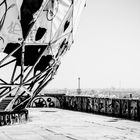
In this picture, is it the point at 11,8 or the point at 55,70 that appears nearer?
the point at 11,8

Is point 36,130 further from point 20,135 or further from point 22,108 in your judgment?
point 22,108

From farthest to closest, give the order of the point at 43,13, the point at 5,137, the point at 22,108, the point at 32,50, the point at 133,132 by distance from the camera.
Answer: the point at 22,108 < the point at 32,50 < the point at 43,13 < the point at 133,132 < the point at 5,137

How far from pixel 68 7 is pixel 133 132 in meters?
6.93

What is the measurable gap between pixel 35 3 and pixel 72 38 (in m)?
3.41

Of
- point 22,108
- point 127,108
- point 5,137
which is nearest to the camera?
point 5,137

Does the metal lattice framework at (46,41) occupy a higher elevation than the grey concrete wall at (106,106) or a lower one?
higher

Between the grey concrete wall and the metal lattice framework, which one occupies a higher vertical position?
the metal lattice framework

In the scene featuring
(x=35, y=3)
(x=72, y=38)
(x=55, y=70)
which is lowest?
(x=55, y=70)

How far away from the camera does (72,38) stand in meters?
17.3

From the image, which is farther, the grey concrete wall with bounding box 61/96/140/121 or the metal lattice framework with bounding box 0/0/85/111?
the grey concrete wall with bounding box 61/96/140/121

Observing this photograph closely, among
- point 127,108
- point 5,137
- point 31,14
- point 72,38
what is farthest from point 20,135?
point 127,108

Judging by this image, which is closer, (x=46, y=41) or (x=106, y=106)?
(x=46, y=41)

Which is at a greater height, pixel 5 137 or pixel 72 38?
pixel 72 38

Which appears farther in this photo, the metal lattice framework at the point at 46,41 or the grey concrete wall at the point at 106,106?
the grey concrete wall at the point at 106,106
